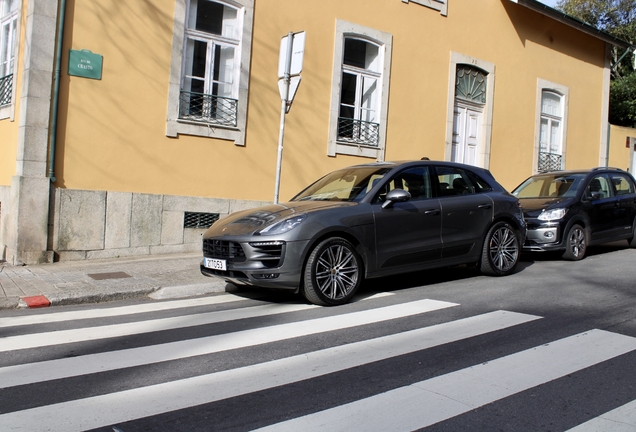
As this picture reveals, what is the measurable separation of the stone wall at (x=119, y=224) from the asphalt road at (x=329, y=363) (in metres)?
3.15

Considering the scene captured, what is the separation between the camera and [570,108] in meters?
19.1

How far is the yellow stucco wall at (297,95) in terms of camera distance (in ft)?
33.7

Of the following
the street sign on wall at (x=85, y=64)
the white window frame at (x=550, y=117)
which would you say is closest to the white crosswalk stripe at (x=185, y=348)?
the street sign on wall at (x=85, y=64)

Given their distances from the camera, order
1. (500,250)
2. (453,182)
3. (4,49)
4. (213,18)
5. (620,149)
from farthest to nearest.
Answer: (620,149) → (213,18) → (4,49) → (500,250) → (453,182)

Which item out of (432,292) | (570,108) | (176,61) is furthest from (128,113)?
(570,108)

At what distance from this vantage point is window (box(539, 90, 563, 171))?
18.4m

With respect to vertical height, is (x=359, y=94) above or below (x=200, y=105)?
above

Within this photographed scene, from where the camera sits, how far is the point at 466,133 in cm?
1639

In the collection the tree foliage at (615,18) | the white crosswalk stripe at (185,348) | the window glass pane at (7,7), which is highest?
the tree foliage at (615,18)

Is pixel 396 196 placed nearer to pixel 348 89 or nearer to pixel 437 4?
pixel 348 89

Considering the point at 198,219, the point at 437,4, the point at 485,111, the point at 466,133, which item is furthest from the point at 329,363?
the point at 485,111

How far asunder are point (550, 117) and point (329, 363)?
16.2m

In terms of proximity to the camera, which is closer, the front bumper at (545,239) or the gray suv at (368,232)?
the gray suv at (368,232)

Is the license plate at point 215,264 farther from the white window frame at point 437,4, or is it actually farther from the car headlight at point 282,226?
the white window frame at point 437,4
